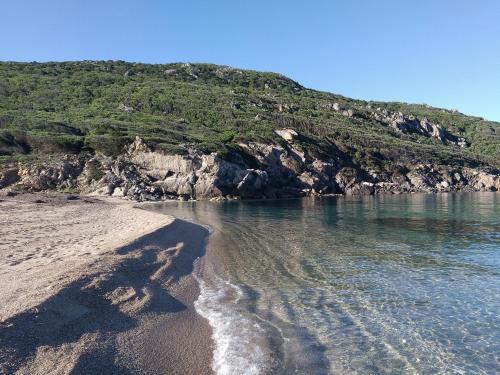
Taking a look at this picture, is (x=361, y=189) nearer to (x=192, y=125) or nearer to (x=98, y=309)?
(x=192, y=125)

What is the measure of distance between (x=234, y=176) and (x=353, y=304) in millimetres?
51421

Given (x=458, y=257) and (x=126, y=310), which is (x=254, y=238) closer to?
(x=458, y=257)

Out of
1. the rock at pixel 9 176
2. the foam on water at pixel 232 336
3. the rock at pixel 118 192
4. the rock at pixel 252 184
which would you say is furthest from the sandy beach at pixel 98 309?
the rock at pixel 252 184

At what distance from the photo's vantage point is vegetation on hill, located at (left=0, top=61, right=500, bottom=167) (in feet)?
207

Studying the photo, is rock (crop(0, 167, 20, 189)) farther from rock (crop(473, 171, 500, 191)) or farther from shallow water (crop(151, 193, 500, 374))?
rock (crop(473, 171, 500, 191))

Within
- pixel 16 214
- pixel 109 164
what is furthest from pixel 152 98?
pixel 16 214

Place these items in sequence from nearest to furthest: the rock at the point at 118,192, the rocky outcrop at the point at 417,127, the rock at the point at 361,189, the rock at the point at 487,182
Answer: the rock at the point at 118,192 → the rock at the point at 361,189 → the rock at the point at 487,182 → the rocky outcrop at the point at 417,127

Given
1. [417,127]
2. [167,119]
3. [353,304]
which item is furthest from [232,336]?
[417,127]

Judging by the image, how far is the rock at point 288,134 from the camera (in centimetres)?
8169

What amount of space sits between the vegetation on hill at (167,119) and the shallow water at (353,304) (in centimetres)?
4686

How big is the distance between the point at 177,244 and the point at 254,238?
17.7ft

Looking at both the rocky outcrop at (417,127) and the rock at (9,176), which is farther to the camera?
the rocky outcrop at (417,127)

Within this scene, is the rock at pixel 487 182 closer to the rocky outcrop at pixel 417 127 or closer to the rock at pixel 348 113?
the rocky outcrop at pixel 417 127

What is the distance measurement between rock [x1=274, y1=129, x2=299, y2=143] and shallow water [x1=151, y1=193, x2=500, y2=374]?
60.4 metres
